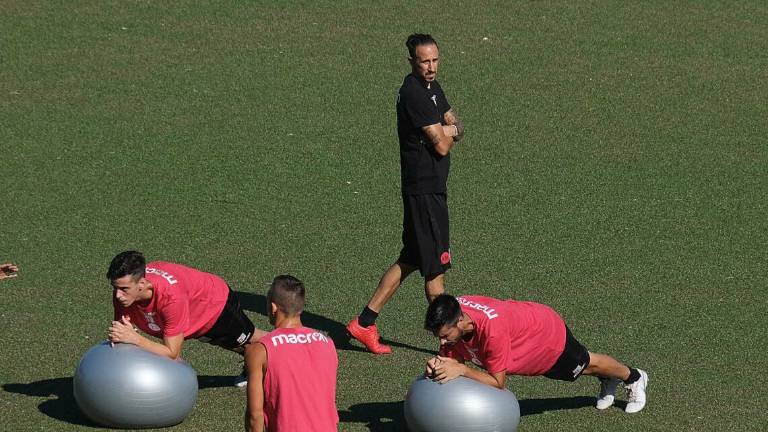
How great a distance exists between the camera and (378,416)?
31.3 ft

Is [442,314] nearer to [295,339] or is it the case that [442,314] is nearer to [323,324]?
[295,339]

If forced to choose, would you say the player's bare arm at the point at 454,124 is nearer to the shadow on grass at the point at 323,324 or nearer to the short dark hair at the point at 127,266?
the shadow on grass at the point at 323,324

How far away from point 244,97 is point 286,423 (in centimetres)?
1092

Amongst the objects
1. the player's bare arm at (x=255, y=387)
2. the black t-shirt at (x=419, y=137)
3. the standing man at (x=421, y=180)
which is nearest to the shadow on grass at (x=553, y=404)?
the standing man at (x=421, y=180)

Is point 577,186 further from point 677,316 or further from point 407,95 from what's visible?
point 407,95

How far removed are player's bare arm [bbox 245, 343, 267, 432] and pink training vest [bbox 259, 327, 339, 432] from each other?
0.12ft

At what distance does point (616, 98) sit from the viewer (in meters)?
17.7

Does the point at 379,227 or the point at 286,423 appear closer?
the point at 286,423

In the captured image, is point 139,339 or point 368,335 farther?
point 368,335

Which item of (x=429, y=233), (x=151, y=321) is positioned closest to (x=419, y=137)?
(x=429, y=233)

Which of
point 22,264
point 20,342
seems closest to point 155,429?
point 20,342

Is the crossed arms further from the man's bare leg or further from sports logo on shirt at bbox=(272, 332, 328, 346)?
sports logo on shirt at bbox=(272, 332, 328, 346)

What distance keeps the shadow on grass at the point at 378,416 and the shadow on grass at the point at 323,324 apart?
4.08 ft

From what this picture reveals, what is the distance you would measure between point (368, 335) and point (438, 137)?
1.82 meters
